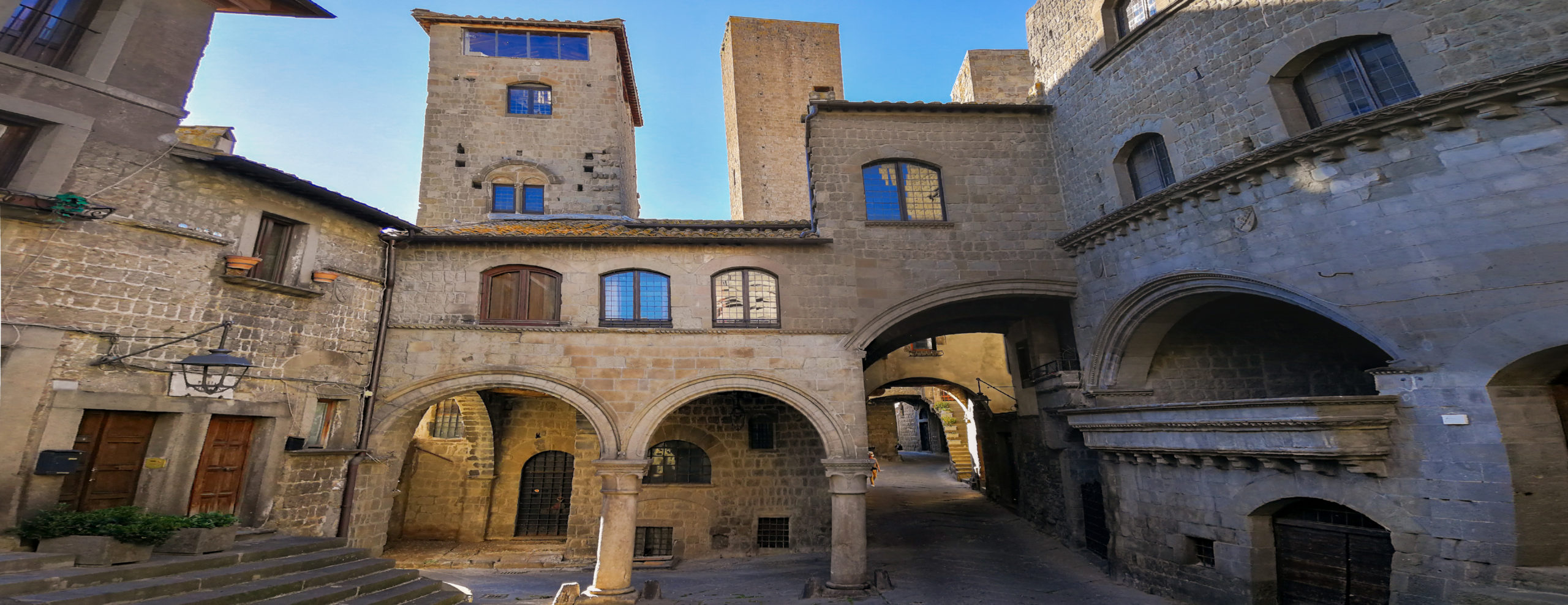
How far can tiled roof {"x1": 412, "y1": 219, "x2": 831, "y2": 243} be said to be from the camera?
12.6 meters

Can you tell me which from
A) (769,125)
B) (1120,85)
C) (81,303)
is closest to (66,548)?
(81,303)

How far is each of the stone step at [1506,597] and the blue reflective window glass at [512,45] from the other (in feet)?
75.7

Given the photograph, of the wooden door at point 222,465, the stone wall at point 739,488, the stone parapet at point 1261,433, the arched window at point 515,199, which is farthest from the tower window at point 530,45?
the stone parapet at point 1261,433

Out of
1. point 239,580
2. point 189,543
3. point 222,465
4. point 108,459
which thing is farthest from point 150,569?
point 222,465

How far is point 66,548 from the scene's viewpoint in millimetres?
7332

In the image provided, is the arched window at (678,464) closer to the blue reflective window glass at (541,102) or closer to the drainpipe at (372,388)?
the drainpipe at (372,388)

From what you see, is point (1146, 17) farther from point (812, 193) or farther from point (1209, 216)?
point (812, 193)

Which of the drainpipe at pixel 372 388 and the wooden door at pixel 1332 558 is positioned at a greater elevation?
the drainpipe at pixel 372 388

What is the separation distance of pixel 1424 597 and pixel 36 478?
16803 mm

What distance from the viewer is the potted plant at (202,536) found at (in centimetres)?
808

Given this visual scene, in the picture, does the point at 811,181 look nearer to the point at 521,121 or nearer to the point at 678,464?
the point at 678,464

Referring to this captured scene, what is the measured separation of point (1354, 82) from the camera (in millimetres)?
9156

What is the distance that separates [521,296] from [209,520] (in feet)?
18.6

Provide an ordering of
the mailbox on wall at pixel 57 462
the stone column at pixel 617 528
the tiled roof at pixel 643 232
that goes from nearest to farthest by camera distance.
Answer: the mailbox on wall at pixel 57 462, the stone column at pixel 617 528, the tiled roof at pixel 643 232
